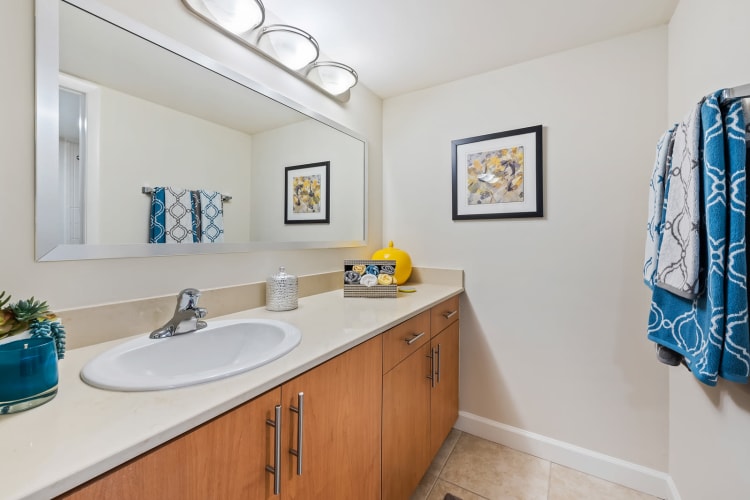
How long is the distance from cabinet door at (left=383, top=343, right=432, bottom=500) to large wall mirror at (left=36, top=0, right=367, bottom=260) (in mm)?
806

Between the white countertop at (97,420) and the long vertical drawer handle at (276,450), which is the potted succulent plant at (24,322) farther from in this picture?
the long vertical drawer handle at (276,450)

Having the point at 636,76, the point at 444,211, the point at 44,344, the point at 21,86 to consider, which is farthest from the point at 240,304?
the point at 636,76

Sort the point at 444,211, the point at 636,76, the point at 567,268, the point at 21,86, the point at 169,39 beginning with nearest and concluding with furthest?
the point at 21,86
the point at 169,39
the point at 636,76
the point at 567,268
the point at 444,211

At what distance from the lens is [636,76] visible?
4.90ft

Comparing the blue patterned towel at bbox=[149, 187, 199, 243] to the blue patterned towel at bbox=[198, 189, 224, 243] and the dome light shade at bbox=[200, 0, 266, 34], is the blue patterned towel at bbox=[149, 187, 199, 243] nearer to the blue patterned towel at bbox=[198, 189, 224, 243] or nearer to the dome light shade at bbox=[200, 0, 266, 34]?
the blue patterned towel at bbox=[198, 189, 224, 243]

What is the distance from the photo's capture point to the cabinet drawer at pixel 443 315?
1.56 meters

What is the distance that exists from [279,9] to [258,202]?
85cm

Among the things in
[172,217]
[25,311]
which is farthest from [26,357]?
[172,217]

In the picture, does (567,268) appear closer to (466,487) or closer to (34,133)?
(466,487)

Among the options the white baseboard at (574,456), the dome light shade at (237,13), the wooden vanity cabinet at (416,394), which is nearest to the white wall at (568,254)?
the white baseboard at (574,456)

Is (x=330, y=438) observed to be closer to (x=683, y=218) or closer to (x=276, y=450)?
(x=276, y=450)

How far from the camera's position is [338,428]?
931 millimetres

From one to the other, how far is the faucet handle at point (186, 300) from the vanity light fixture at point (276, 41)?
99cm

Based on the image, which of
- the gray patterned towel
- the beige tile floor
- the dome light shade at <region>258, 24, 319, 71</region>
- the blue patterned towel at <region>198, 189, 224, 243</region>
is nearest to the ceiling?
the dome light shade at <region>258, 24, 319, 71</region>
